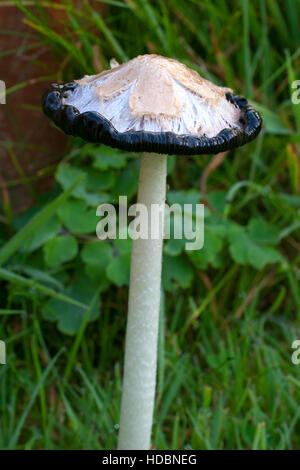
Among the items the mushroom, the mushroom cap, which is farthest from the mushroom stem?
the mushroom cap

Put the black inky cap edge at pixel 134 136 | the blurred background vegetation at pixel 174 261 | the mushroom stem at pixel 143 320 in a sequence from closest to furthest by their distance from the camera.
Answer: the black inky cap edge at pixel 134 136
the mushroom stem at pixel 143 320
the blurred background vegetation at pixel 174 261

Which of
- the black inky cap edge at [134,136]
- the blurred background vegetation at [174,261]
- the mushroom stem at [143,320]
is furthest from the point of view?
the blurred background vegetation at [174,261]

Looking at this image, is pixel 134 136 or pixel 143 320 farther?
pixel 143 320

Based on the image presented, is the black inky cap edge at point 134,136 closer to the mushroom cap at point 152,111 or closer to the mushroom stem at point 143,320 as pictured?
the mushroom cap at point 152,111

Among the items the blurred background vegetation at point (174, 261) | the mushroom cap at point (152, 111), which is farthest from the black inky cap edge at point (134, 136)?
the blurred background vegetation at point (174, 261)

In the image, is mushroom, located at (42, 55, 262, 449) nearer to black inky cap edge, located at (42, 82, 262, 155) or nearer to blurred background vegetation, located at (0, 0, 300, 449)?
black inky cap edge, located at (42, 82, 262, 155)

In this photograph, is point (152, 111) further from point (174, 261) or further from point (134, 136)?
point (174, 261)

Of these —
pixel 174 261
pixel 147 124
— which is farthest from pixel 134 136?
pixel 174 261

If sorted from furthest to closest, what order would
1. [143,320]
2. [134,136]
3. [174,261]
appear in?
[174,261] → [143,320] → [134,136]
